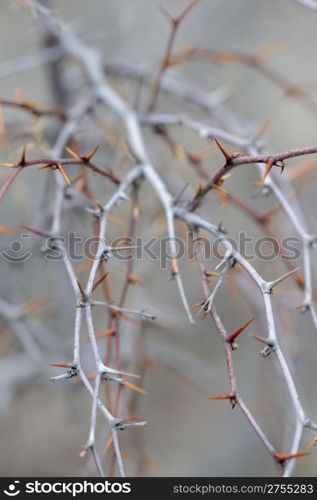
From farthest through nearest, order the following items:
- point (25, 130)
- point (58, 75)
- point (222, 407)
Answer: point (222, 407) → point (58, 75) → point (25, 130)

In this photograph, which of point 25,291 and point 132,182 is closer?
point 132,182

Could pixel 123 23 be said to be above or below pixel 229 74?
below

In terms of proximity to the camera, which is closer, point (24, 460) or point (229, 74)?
point (24, 460)

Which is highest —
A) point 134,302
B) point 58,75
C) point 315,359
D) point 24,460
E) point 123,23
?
point 123,23

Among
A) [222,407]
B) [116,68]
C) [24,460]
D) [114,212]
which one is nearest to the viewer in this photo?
[116,68]

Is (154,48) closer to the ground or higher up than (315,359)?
higher up

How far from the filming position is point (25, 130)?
4.30 feet

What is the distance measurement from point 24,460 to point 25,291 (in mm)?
720

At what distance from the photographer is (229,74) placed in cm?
250

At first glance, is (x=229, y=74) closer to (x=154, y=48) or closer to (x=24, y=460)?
(x=154, y=48)

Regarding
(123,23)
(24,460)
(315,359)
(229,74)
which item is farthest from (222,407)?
(123,23)

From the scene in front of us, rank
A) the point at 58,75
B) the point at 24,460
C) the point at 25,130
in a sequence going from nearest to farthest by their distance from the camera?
1. the point at 25,130
2. the point at 58,75
3. the point at 24,460

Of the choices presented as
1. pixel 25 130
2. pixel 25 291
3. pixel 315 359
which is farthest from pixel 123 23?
pixel 315 359

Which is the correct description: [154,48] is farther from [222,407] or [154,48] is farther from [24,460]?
[24,460]
